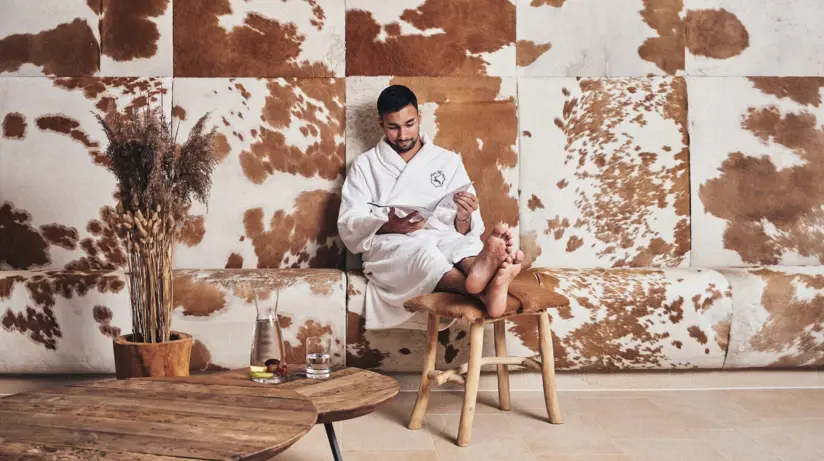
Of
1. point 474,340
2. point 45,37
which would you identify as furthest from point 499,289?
point 45,37

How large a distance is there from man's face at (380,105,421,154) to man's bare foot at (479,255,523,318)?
0.93 meters

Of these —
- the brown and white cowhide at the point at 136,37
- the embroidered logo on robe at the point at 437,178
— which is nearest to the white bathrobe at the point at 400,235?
the embroidered logo on robe at the point at 437,178

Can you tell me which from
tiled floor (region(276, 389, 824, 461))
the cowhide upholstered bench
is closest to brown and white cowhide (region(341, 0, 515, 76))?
the cowhide upholstered bench

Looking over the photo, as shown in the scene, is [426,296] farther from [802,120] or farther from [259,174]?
[802,120]

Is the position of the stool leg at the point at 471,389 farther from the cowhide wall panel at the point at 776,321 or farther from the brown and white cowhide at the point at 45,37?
the brown and white cowhide at the point at 45,37

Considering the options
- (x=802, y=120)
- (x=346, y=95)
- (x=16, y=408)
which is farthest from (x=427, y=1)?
(x=16, y=408)

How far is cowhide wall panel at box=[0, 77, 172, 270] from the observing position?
2.89 meters

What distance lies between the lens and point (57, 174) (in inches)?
114

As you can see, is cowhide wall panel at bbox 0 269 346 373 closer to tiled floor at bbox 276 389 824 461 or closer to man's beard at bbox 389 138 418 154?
tiled floor at bbox 276 389 824 461

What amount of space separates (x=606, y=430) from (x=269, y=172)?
5.44 feet

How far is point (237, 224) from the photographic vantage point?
9.65 ft

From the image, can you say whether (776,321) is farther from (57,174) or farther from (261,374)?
(57,174)

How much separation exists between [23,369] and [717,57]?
3.07 metres

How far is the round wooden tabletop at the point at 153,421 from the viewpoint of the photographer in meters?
Result: 1.13
